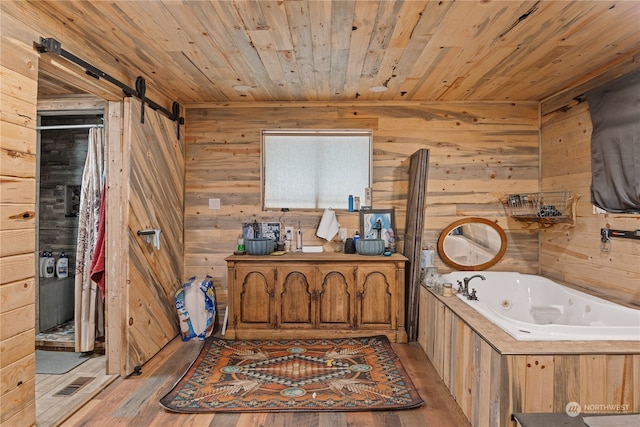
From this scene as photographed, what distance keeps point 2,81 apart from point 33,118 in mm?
239

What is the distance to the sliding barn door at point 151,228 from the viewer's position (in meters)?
2.88

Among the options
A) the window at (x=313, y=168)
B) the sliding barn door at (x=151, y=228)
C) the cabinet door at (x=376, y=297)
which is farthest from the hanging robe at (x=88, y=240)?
the cabinet door at (x=376, y=297)

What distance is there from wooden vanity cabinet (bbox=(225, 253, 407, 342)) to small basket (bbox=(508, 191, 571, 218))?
1378 millimetres

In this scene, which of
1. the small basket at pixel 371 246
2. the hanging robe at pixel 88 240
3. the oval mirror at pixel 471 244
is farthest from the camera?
the oval mirror at pixel 471 244

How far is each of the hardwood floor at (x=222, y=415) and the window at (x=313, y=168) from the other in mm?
1984

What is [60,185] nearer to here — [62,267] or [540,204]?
[62,267]

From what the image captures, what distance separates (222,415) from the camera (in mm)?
2285

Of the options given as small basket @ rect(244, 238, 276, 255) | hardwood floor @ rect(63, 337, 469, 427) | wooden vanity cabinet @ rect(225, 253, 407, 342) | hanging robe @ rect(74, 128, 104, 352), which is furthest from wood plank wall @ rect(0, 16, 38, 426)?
small basket @ rect(244, 238, 276, 255)

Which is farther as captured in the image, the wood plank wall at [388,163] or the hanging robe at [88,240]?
the wood plank wall at [388,163]

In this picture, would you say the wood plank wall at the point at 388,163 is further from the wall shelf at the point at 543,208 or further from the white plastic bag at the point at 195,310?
the white plastic bag at the point at 195,310

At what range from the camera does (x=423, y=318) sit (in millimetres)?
3324

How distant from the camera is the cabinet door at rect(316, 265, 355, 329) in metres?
3.53

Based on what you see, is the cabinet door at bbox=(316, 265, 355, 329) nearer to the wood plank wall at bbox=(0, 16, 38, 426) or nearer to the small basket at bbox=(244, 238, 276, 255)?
the small basket at bbox=(244, 238, 276, 255)

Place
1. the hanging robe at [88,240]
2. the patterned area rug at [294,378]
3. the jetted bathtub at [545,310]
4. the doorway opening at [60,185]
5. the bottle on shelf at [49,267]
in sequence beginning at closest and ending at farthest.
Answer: the jetted bathtub at [545,310] < the patterned area rug at [294,378] < the hanging robe at [88,240] < the bottle on shelf at [49,267] < the doorway opening at [60,185]
